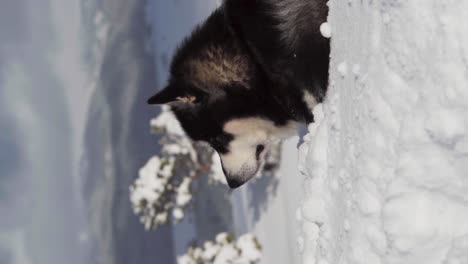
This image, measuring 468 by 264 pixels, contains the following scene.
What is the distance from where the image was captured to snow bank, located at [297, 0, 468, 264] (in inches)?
62.8

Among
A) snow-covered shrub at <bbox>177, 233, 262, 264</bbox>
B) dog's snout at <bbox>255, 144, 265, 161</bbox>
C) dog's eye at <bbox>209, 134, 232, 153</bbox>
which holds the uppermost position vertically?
dog's eye at <bbox>209, 134, 232, 153</bbox>

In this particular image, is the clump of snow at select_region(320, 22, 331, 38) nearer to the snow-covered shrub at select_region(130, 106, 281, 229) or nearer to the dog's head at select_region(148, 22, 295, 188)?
the dog's head at select_region(148, 22, 295, 188)

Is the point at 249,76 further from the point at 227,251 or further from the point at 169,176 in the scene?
the point at 169,176

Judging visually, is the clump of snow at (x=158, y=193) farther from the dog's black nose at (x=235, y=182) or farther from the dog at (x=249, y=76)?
the dog at (x=249, y=76)

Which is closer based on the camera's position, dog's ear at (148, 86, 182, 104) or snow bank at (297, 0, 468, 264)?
snow bank at (297, 0, 468, 264)

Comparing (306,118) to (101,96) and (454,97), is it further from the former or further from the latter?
(101,96)

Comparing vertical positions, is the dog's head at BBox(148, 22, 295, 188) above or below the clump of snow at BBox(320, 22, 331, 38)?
below

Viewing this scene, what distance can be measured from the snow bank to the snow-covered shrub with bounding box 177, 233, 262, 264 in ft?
12.5

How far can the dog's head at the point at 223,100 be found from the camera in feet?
10.1

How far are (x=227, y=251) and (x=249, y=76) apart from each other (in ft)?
11.0

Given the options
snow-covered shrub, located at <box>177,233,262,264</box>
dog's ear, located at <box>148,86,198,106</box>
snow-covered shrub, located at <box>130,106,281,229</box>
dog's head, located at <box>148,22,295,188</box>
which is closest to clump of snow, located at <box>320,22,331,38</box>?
dog's head, located at <box>148,22,295,188</box>

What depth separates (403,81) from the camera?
1.76 metres

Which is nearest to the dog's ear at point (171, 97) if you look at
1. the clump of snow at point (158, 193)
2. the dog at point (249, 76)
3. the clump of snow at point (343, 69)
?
the dog at point (249, 76)

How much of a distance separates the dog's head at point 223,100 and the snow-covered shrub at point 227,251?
264cm
